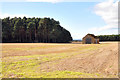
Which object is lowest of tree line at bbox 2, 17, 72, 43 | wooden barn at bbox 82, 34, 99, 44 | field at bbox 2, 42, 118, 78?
field at bbox 2, 42, 118, 78

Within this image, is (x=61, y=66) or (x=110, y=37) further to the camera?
(x=110, y=37)

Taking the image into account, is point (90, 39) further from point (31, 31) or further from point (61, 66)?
point (61, 66)

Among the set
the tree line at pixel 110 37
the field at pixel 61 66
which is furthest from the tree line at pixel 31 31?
the field at pixel 61 66

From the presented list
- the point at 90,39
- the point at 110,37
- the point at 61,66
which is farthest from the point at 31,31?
the point at 61,66

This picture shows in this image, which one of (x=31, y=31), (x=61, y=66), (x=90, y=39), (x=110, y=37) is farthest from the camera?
(x=110, y=37)

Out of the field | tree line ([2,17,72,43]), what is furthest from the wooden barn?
the field

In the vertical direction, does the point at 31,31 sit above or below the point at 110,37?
above

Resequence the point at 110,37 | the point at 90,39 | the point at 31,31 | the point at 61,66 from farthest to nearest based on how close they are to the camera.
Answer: the point at 110,37, the point at 31,31, the point at 90,39, the point at 61,66

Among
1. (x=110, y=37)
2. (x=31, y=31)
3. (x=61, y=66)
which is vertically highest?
(x=31, y=31)

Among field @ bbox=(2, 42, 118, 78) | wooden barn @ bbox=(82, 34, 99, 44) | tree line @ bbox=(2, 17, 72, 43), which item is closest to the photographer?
field @ bbox=(2, 42, 118, 78)

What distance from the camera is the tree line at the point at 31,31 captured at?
73625 millimetres

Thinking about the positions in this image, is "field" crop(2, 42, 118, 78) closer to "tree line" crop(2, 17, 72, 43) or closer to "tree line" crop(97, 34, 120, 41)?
"tree line" crop(2, 17, 72, 43)

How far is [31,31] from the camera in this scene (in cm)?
7612

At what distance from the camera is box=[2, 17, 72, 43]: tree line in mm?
73625
